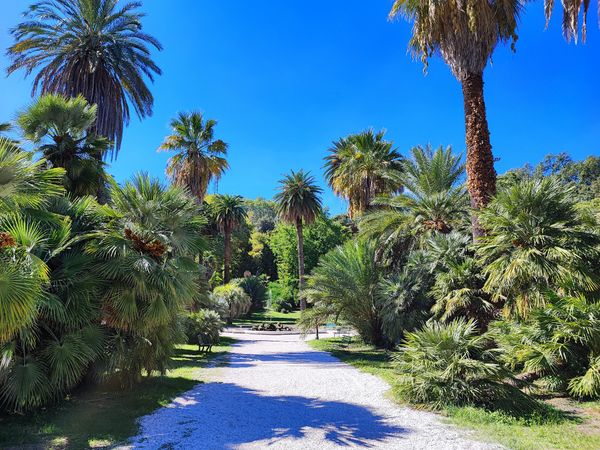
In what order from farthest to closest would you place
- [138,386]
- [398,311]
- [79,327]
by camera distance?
[398,311], [138,386], [79,327]

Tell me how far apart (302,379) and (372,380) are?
196 centimetres

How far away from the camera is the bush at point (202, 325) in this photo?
17219 millimetres

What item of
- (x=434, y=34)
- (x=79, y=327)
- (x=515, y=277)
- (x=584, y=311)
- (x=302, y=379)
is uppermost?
(x=434, y=34)

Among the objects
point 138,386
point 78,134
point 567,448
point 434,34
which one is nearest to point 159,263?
point 138,386

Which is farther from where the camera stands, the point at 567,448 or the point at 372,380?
the point at 372,380

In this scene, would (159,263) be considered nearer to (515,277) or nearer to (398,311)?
(515,277)

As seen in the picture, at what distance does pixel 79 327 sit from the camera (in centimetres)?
728

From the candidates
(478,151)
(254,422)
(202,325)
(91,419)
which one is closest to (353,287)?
(202,325)

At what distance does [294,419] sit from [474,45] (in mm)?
10928

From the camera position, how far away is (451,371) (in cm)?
751

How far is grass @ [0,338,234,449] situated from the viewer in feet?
18.9

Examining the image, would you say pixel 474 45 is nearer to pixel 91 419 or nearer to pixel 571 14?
pixel 571 14

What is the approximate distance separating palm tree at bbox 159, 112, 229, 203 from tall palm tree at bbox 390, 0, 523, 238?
15.8 meters

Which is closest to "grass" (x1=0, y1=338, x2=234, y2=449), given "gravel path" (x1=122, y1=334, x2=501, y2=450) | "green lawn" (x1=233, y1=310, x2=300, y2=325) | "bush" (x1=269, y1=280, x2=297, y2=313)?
"gravel path" (x1=122, y1=334, x2=501, y2=450)
